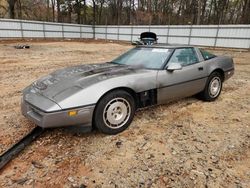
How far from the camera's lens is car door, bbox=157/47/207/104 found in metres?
3.30

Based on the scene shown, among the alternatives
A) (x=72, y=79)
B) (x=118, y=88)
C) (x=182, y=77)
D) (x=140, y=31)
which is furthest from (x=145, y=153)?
(x=140, y=31)

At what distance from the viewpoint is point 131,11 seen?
34.4 meters

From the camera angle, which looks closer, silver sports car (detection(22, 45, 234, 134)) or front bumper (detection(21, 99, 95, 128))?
front bumper (detection(21, 99, 95, 128))

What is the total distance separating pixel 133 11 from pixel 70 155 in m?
35.6

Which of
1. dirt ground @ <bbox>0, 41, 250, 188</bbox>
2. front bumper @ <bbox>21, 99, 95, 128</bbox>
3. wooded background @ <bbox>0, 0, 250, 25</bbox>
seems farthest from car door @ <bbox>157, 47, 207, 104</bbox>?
wooded background @ <bbox>0, 0, 250, 25</bbox>

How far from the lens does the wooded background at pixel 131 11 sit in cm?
2788

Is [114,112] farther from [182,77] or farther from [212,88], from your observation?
[212,88]

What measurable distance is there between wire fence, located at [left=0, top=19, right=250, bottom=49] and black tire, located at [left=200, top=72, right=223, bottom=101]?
13079 mm

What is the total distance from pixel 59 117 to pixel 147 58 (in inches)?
75.4

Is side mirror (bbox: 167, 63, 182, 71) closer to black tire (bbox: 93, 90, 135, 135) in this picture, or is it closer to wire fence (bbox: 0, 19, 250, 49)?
black tire (bbox: 93, 90, 135, 135)

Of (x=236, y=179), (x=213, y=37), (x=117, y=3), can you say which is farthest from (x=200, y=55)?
(x=117, y=3)

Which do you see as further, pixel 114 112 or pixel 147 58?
pixel 147 58

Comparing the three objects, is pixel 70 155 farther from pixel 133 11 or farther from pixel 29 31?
pixel 133 11

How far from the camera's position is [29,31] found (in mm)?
21500
